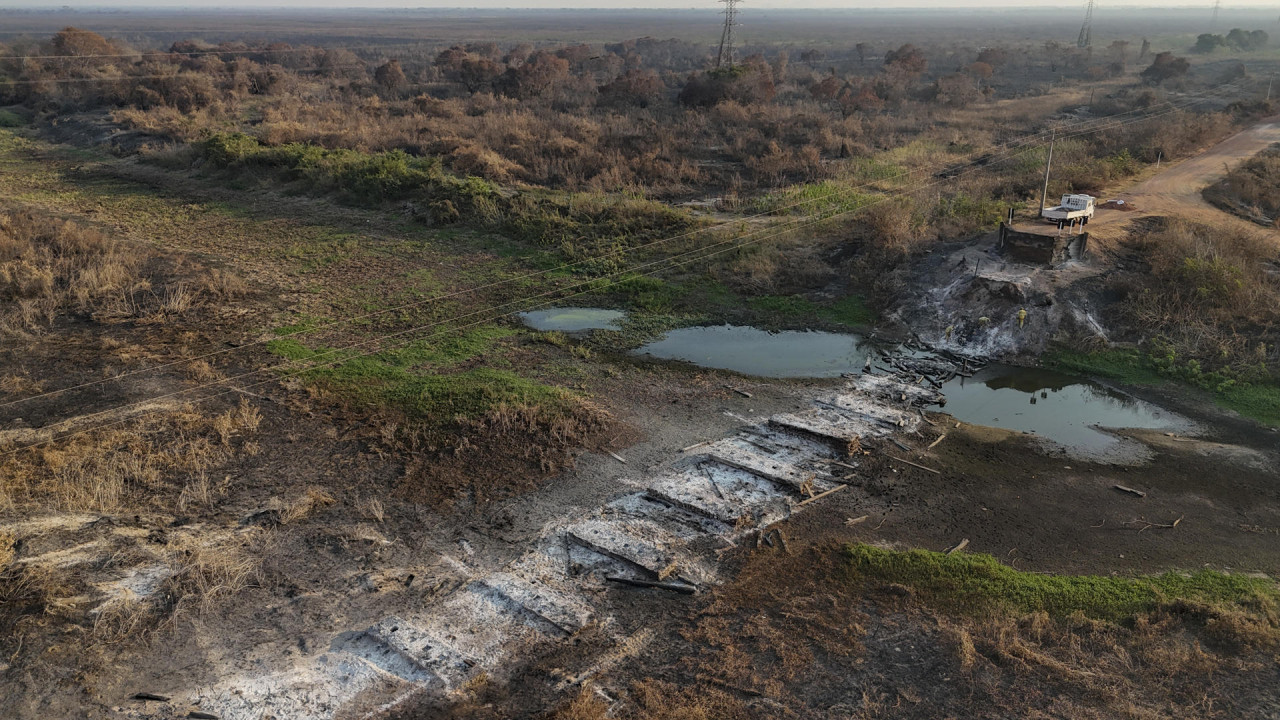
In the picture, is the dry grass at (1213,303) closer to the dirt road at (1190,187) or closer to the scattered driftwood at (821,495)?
the dirt road at (1190,187)

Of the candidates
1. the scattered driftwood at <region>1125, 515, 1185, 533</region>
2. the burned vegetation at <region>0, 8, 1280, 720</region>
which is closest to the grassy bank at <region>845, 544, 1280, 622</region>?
the burned vegetation at <region>0, 8, 1280, 720</region>

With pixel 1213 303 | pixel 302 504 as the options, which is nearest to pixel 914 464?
pixel 1213 303

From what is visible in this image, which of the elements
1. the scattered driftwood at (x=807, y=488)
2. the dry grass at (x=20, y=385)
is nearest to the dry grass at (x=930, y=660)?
the scattered driftwood at (x=807, y=488)

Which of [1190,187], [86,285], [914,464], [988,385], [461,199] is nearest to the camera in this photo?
[914,464]

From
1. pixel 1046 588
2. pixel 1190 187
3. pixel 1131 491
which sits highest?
pixel 1190 187

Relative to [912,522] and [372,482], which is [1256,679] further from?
[372,482]

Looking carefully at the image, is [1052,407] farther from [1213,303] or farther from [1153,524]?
[1213,303]
